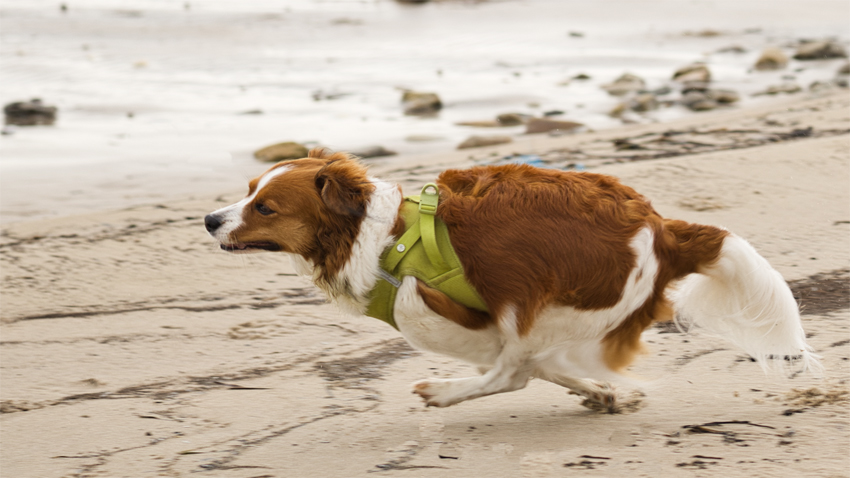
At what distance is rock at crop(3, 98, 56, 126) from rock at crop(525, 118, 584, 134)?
508 centimetres

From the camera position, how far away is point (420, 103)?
10.4m

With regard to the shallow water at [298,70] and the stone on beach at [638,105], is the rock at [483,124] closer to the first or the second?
the shallow water at [298,70]

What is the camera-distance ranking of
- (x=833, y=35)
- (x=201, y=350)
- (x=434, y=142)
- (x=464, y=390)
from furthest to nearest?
1. (x=833, y=35)
2. (x=434, y=142)
3. (x=201, y=350)
4. (x=464, y=390)

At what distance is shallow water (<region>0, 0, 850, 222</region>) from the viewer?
327 inches

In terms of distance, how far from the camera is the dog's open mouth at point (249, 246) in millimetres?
3281

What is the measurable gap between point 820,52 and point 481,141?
7.17 metres

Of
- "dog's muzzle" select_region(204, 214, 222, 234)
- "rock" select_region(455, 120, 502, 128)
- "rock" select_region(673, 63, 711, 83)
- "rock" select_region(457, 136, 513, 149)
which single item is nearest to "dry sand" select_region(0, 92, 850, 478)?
"dog's muzzle" select_region(204, 214, 222, 234)

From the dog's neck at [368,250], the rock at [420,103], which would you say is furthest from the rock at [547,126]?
the dog's neck at [368,250]

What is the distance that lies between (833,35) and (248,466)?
15.1 meters

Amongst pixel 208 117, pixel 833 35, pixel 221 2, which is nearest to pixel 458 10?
pixel 221 2

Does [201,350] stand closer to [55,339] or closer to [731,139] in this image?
[55,339]

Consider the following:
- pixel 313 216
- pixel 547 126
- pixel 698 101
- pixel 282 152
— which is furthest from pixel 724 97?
pixel 313 216

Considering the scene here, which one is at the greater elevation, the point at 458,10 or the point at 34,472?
the point at 458,10

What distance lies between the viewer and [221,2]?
766 inches
